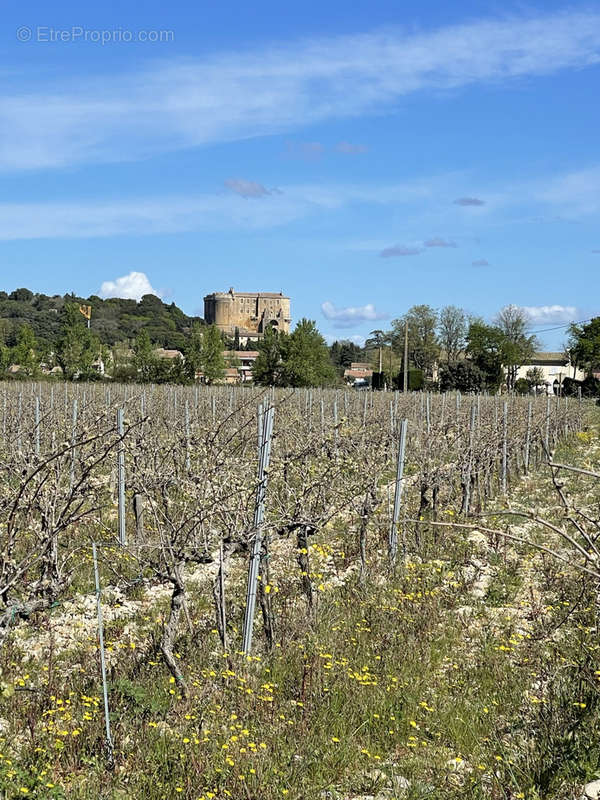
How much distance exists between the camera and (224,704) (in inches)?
170

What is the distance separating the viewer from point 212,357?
4344cm

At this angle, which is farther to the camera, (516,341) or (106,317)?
(106,317)

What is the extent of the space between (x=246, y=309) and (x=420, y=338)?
201ft

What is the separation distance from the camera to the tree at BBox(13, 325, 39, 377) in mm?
44812

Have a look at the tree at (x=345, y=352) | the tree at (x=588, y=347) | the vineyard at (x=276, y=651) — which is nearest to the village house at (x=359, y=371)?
the tree at (x=345, y=352)

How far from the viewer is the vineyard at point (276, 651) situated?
3.62 m

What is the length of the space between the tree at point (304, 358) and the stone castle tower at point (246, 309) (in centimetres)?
7148

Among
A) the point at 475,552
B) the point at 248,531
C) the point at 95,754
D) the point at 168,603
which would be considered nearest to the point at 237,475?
the point at 248,531

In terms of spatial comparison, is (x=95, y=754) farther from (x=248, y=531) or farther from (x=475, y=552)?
(x=475, y=552)

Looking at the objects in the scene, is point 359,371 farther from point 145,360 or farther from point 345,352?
point 145,360

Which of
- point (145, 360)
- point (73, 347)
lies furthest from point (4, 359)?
point (145, 360)

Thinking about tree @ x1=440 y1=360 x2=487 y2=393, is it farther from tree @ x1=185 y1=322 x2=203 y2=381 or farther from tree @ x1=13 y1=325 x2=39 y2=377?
tree @ x1=13 y1=325 x2=39 y2=377

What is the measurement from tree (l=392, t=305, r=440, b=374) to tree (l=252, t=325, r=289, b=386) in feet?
61.0

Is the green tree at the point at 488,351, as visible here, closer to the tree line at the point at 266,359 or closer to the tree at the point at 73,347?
the tree line at the point at 266,359
